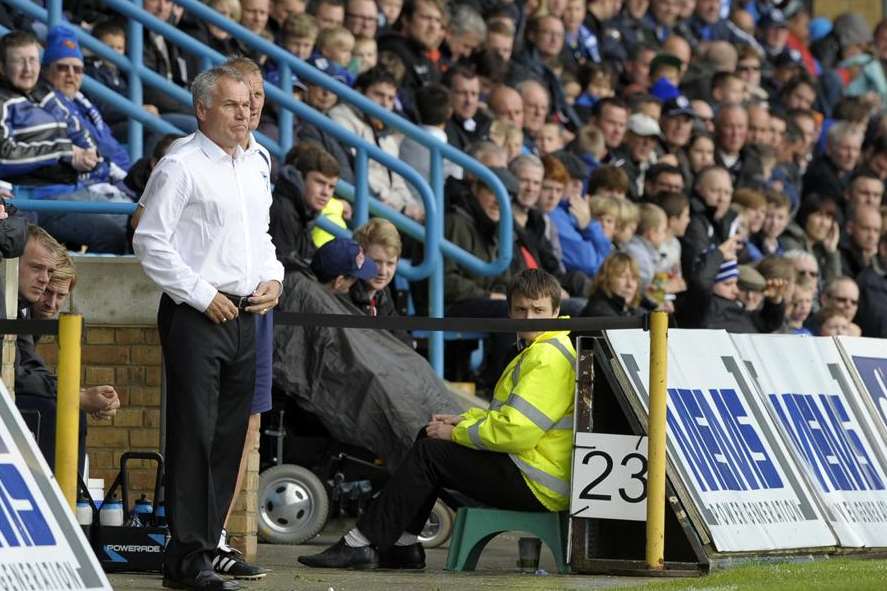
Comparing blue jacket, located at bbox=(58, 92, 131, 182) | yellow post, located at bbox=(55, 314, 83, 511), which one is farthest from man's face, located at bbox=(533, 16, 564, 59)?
yellow post, located at bbox=(55, 314, 83, 511)

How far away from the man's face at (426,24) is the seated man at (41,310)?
7873mm

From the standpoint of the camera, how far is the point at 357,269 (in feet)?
38.8

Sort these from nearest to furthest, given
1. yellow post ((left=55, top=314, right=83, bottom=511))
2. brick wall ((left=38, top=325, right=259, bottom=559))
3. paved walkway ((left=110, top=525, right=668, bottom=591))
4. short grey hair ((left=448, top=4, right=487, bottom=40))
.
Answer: yellow post ((left=55, top=314, right=83, bottom=511)) < paved walkway ((left=110, top=525, right=668, bottom=591)) < brick wall ((left=38, top=325, right=259, bottom=559)) < short grey hair ((left=448, top=4, right=487, bottom=40))

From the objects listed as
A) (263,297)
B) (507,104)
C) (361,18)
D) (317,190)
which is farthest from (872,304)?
(263,297)

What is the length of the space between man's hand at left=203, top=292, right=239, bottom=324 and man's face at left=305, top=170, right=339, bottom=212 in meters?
3.52

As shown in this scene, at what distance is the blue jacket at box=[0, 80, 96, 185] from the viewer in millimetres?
11766

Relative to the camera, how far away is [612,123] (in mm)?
18453

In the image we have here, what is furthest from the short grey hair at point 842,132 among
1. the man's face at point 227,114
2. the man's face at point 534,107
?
the man's face at point 227,114

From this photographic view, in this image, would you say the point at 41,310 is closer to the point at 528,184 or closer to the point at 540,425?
the point at 540,425

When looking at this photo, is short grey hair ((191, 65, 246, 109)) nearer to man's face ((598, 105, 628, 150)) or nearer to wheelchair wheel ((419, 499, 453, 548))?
wheelchair wheel ((419, 499, 453, 548))

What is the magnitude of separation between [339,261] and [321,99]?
3135 mm

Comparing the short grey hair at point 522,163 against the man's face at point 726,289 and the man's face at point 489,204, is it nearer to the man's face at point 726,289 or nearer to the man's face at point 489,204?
the man's face at point 489,204

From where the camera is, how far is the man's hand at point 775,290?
1586cm

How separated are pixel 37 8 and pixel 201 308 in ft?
18.8
